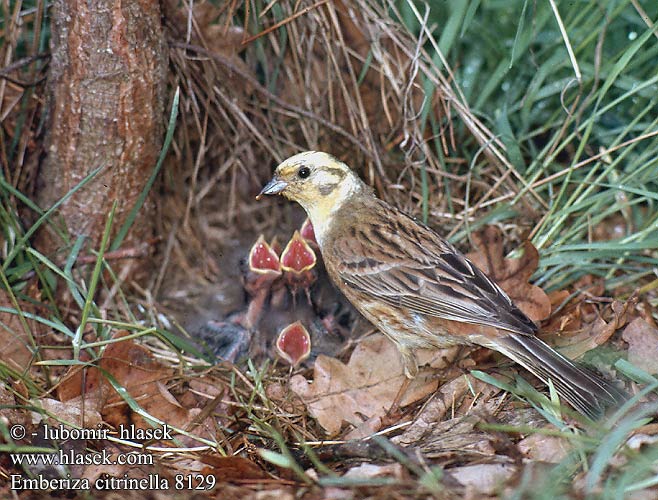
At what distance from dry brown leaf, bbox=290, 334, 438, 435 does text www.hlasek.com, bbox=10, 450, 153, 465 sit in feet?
2.85

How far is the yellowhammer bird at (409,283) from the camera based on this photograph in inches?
139

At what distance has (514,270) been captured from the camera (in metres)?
4.28

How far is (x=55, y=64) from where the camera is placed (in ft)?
13.5

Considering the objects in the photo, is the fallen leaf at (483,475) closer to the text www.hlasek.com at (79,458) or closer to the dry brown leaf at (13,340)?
the text www.hlasek.com at (79,458)

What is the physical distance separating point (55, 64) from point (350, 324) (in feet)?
7.24

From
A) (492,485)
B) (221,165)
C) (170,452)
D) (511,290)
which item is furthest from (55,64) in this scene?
(492,485)

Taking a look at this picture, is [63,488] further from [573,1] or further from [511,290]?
[573,1]

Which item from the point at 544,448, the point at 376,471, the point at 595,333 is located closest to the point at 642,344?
the point at 595,333

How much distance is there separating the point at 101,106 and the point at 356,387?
6.55ft

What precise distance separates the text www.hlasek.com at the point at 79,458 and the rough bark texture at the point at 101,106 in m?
1.48

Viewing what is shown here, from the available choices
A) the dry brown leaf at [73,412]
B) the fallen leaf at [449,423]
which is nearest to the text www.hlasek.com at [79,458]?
the dry brown leaf at [73,412]

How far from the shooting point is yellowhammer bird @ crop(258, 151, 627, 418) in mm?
3522

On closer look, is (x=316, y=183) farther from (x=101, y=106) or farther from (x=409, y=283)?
(x=101, y=106)

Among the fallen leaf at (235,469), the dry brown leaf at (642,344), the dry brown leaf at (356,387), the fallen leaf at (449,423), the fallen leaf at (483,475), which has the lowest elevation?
the dry brown leaf at (356,387)
